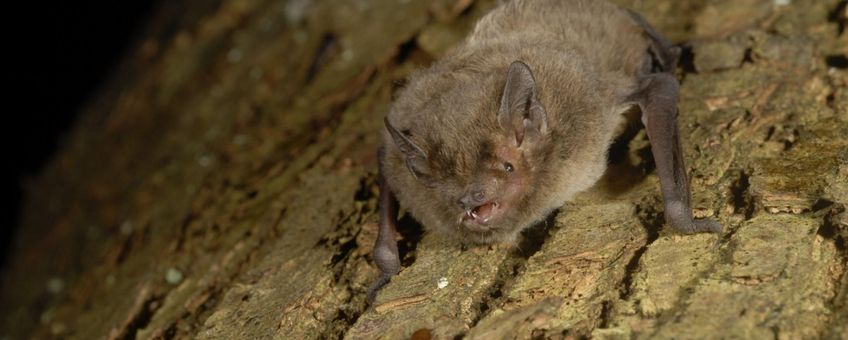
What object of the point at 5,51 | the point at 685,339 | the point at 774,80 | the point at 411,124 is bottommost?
the point at 774,80

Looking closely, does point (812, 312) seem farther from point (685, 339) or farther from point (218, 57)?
point (218, 57)

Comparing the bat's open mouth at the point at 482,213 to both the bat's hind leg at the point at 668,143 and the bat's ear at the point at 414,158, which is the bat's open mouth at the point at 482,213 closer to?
the bat's ear at the point at 414,158

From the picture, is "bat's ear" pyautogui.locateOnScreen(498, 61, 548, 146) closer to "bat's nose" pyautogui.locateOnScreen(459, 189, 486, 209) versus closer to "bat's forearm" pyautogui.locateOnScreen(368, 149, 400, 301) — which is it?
"bat's nose" pyautogui.locateOnScreen(459, 189, 486, 209)

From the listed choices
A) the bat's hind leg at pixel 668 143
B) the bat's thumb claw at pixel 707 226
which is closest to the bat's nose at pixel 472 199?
the bat's hind leg at pixel 668 143

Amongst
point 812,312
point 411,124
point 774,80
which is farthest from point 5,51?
point 812,312

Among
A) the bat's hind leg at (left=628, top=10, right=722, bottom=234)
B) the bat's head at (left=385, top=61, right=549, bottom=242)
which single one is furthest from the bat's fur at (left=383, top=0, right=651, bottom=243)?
the bat's hind leg at (left=628, top=10, right=722, bottom=234)

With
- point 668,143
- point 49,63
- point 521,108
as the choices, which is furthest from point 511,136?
point 49,63
